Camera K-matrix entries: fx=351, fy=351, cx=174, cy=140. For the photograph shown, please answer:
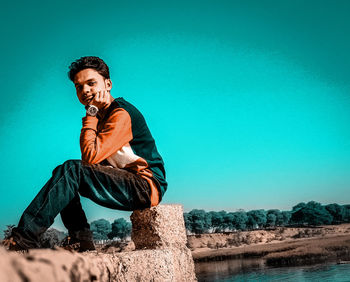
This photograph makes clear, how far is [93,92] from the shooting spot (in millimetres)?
3311

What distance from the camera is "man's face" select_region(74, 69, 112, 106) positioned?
3306 millimetres

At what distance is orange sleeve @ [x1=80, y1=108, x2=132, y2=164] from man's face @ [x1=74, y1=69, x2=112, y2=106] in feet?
1.01

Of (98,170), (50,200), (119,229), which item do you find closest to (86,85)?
(98,170)

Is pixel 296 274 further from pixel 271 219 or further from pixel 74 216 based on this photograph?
pixel 271 219

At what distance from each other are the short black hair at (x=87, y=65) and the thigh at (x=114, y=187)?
1.11 meters

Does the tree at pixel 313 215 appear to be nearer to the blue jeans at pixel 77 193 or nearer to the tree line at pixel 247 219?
the tree line at pixel 247 219

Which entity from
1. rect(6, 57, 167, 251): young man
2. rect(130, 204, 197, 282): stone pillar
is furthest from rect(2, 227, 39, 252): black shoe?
rect(130, 204, 197, 282): stone pillar

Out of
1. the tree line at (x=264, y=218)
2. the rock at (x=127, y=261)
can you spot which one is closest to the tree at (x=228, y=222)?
the tree line at (x=264, y=218)

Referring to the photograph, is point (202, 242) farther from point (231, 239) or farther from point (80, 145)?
point (80, 145)

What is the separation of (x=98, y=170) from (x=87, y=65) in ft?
3.90

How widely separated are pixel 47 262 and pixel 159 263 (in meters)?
1.82

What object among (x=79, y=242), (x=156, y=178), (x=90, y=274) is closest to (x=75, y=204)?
(x=79, y=242)

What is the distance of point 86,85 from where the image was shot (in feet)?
10.9

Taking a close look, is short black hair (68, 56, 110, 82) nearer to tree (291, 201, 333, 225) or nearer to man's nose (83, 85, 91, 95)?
man's nose (83, 85, 91, 95)
